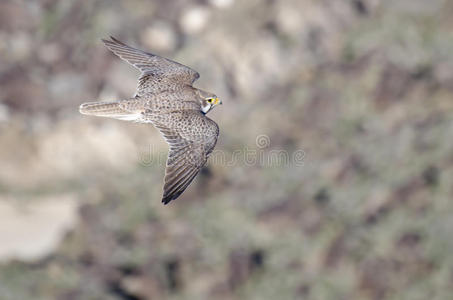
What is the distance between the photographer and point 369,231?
21.5 meters

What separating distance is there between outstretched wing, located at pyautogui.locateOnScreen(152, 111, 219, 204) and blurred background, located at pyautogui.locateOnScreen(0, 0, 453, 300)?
8.91 meters

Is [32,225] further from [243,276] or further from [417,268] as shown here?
[417,268]

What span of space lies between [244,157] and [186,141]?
1104cm

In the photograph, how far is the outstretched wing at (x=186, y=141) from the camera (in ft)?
39.1

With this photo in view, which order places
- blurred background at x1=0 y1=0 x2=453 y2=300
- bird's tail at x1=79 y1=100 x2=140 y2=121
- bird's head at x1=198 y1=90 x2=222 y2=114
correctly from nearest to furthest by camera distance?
bird's tail at x1=79 y1=100 x2=140 y2=121
bird's head at x1=198 y1=90 x2=222 y2=114
blurred background at x1=0 y1=0 x2=453 y2=300

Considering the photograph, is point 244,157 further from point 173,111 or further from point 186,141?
point 186,141

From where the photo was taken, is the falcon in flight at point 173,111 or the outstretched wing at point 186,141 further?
the falcon in flight at point 173,111

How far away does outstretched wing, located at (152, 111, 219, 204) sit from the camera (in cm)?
1193

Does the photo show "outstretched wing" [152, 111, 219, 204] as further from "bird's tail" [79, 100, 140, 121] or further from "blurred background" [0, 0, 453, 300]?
"blurred background" [0, 0, 453, 300]
